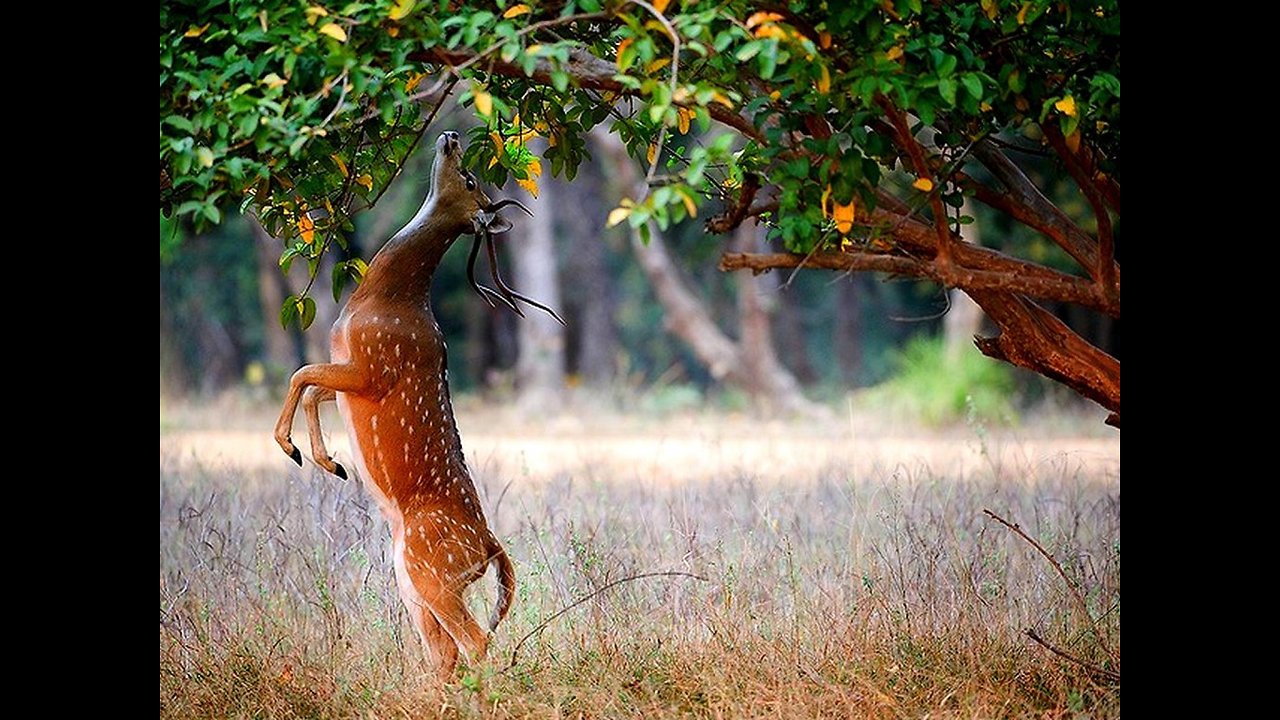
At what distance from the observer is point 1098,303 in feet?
15.8

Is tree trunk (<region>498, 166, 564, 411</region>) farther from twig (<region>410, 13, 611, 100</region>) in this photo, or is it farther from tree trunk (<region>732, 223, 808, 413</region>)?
twig (<region>410, 13, 611, 100</region>)

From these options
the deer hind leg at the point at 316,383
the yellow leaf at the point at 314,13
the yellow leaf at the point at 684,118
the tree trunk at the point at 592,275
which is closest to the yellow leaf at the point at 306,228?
the deer hind leg at the point at 316,383

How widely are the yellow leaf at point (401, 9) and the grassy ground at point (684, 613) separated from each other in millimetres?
2104

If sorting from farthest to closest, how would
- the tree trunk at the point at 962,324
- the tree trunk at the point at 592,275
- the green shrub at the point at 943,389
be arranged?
the tree trunk at the point at 592,275 → the tree trunk at the point at 962,324 → the green shrub at the point at 943,389

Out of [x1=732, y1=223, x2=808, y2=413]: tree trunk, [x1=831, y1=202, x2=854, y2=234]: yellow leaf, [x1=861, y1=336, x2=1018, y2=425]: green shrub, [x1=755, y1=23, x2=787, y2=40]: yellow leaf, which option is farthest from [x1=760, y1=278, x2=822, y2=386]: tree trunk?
[x1=755, y1=23, x2=787, y2=40]: yellow leaf

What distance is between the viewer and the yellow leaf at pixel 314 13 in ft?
13.1

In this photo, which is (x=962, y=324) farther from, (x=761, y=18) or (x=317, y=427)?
(x=761, y=18)

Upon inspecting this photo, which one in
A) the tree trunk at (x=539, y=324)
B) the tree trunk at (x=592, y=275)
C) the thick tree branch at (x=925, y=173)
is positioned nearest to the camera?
the thick tree branch at (x=925, y=173)

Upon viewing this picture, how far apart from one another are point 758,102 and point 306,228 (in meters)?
1.64

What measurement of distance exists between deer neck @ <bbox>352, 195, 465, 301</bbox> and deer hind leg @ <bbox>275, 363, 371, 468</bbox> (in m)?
0.29

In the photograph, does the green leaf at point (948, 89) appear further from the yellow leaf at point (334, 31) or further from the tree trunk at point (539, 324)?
the tree trunk at point (539, 324)

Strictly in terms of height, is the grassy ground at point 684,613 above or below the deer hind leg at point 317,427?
below
